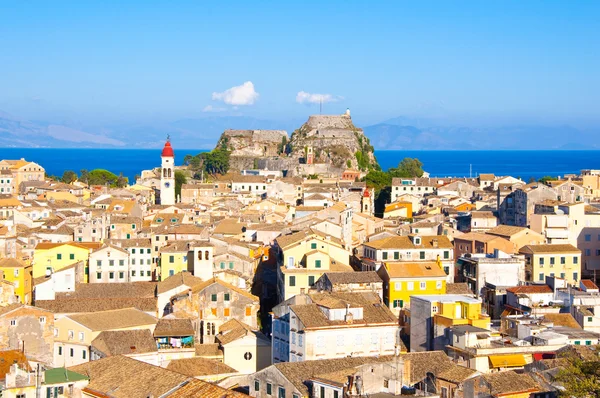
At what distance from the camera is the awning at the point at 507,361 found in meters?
29.9

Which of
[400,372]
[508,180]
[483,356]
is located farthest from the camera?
[508,180]

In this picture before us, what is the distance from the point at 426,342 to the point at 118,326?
12237 millimetres

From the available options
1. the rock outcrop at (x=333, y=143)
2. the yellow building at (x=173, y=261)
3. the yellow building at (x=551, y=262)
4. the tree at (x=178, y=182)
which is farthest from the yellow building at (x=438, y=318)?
the rock outcrop at (x=333, y=143)

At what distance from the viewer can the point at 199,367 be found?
1294 inches

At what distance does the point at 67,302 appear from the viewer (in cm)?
4078

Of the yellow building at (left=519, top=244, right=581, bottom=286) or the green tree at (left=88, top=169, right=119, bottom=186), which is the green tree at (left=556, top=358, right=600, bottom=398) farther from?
the green tree at (left=88, top=169, right=119, bottom=186)

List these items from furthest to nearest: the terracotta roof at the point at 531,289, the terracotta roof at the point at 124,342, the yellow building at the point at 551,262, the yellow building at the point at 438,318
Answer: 1. the yellow building at the point at 551,262
2. the terracotta roof at the point at 531,289
3. the yellow building at the point at 438,318
4. the terracotta roof at the point at 124,342

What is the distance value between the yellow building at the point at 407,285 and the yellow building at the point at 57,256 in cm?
1726

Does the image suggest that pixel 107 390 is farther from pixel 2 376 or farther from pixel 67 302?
pixel 67 302

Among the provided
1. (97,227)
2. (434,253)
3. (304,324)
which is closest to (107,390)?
(304,324)

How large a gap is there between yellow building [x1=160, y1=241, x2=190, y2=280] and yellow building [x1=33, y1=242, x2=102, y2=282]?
4156mm

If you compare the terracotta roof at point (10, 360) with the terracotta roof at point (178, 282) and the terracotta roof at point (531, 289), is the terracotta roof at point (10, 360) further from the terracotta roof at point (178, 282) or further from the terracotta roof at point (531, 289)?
the terracotta roof at point (531, 289)

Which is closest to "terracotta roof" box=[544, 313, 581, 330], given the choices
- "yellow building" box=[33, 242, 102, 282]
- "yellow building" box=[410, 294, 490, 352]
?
"yellow building" box=[410, 294, 490, 352]

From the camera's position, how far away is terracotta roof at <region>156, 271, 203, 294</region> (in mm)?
42534
